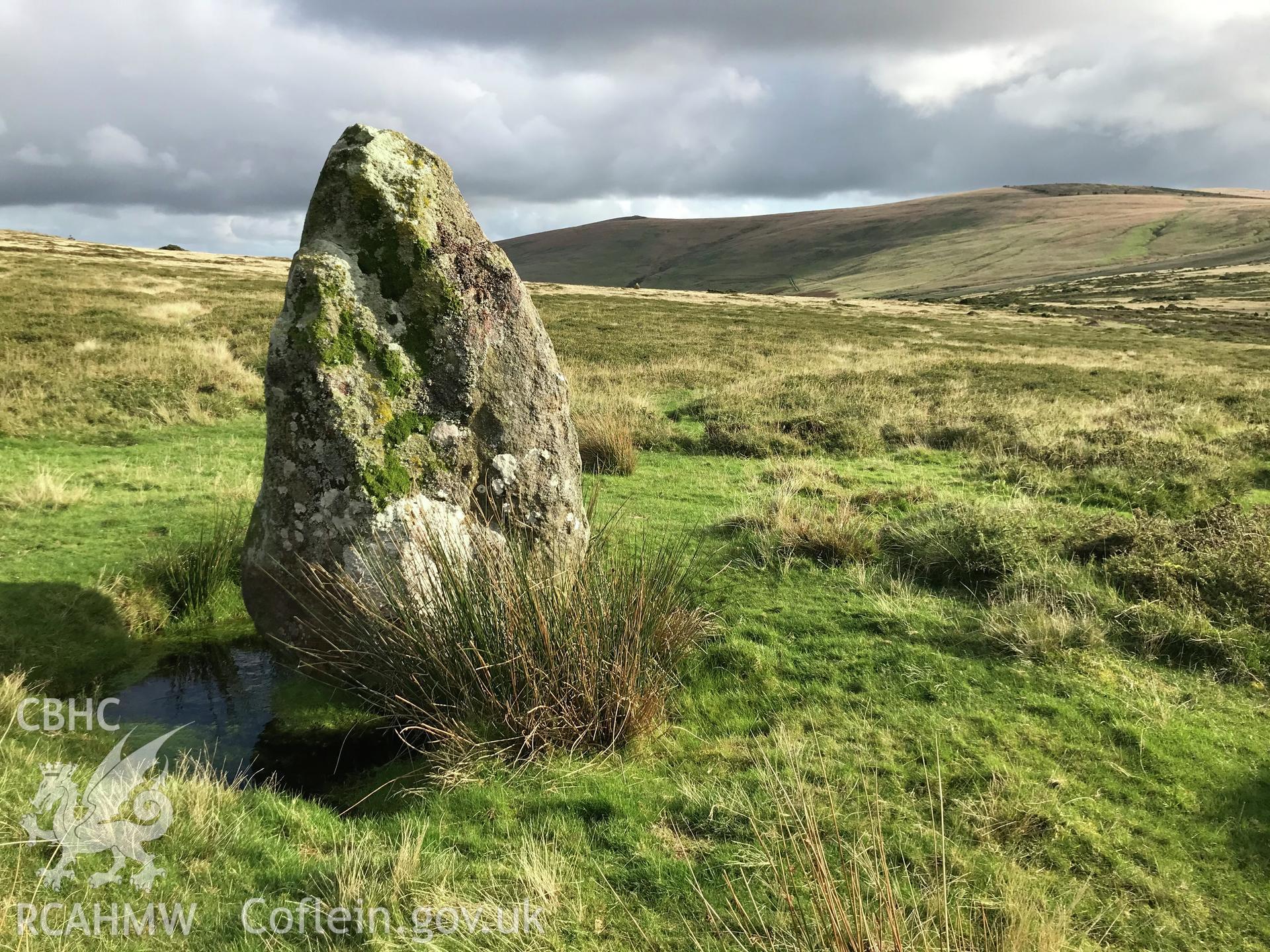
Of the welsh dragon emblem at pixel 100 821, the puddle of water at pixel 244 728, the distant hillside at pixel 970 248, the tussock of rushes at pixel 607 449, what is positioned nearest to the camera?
the welsh dragon emblem at pixel 100 821

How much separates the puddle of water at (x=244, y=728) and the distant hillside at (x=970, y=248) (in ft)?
344

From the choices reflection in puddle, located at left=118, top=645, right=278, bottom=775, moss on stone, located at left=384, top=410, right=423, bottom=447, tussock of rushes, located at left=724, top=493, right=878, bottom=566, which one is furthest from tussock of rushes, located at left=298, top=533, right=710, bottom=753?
tussock of rushes, located at left=724, top=493, right=878, bottom=566

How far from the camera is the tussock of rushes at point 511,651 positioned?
4965 millimetres

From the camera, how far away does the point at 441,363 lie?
22.1 feet

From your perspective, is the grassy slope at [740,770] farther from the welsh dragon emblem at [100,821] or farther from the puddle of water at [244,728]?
the puddle of water at [244,728]

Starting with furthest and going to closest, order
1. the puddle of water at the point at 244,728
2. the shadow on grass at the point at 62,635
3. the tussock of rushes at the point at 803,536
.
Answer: the tussock of rushes at the point at 803,536, the shadow on grass at the point at 62,635, the puddle of water at the point at 244,728

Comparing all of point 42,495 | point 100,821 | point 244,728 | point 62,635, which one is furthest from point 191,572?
point 100,821

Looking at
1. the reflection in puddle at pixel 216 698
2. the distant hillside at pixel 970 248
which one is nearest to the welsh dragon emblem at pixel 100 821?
the reflection in puddle at pixel 216 698

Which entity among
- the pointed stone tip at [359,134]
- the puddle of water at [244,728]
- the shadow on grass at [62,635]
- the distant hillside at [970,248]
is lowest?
the puddle of water at [244,728]

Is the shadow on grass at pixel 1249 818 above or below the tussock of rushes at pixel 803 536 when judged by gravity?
below

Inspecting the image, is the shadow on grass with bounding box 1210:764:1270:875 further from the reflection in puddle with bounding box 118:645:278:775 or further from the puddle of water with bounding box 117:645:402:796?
the reflection in puddle with bounding box 118:645:278:775

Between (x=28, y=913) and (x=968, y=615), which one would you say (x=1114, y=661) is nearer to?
(x=968, y=615)

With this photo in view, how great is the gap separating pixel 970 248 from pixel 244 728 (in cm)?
15617

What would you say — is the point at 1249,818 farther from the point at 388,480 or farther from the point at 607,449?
the point at 607,449
